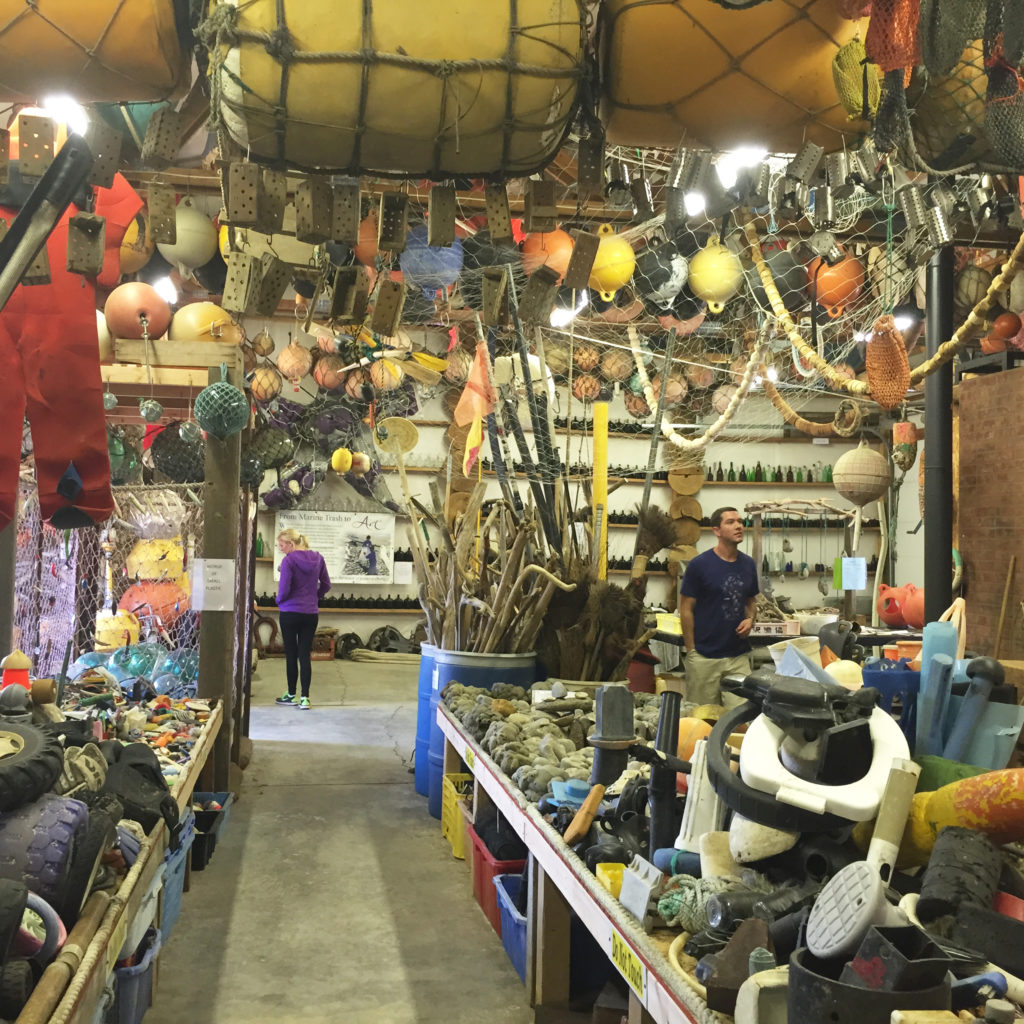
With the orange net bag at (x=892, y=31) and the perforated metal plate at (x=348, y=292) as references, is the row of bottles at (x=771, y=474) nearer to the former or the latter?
the perforated metal plate at (x=348, y=292)

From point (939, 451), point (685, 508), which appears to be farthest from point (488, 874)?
point (685, 508)

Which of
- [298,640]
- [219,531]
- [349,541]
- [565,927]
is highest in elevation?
[349,541]

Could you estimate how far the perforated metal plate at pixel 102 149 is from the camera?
2221 mm

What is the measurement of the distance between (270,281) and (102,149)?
2.35ft

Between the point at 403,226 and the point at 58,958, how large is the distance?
1749mm

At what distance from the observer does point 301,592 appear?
8.13 m

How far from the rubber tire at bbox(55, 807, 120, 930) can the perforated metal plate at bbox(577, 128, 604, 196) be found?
1740mm

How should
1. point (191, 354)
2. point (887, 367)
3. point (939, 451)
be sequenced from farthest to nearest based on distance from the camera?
point (939, 451) < point (191, 354) < point (887, 367)

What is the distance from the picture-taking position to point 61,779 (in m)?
2.46

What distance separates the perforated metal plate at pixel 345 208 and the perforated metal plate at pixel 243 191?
164 mm

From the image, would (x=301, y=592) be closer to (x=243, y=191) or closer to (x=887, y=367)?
(x=887, y=367)

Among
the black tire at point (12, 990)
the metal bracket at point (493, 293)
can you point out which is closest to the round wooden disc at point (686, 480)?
the metal bracket at point (493, 293)

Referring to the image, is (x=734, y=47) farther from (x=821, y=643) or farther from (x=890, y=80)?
(x=821, y=643)

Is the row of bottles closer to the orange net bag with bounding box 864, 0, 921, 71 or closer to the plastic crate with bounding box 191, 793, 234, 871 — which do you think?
the plastic crate with bounding box 191, 793, 234, 871
